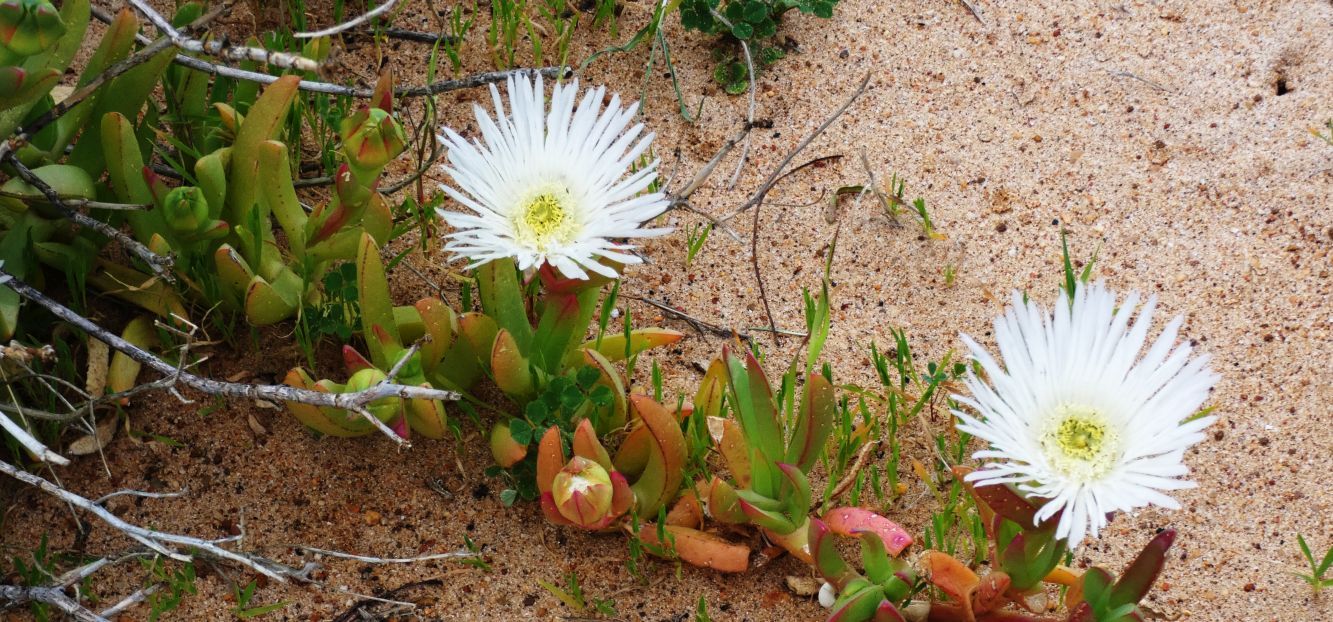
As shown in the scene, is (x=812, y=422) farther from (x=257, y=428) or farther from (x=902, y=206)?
(x=257, y=428)

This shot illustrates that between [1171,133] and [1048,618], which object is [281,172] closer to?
[1048,618]

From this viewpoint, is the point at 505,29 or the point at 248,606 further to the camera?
the point at 505,29

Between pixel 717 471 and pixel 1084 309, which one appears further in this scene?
pixel 717 471

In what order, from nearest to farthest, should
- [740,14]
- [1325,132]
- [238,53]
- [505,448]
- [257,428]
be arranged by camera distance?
[238,53], [505,448], [257,428], [1325,132], [740,14]

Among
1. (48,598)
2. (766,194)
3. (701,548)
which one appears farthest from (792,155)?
(48,598)

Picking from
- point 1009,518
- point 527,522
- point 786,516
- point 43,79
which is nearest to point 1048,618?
point 1009,518

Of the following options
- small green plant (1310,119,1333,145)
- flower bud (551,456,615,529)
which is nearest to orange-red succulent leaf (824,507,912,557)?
flower bud (551,456,615,529)

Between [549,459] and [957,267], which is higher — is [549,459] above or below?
below
